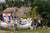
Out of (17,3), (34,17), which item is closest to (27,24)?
(34,17)

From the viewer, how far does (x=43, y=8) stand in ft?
53.9

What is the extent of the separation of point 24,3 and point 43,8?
23.6 feet

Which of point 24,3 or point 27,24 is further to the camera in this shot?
point 24,3

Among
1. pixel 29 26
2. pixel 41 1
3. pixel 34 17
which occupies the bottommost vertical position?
pixel 29 26

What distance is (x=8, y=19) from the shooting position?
40.9 feet

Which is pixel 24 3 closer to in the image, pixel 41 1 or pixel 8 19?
pixel 41 1

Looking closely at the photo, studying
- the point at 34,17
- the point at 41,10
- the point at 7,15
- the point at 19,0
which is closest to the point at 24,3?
the point at 19,0

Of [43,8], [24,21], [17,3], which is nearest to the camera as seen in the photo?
[24,21]

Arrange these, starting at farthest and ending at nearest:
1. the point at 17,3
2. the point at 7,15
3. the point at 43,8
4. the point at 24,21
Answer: the point at 17,3, the point at 43,8, the point at 24,21, the point at 7,15

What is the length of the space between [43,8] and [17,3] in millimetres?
6948

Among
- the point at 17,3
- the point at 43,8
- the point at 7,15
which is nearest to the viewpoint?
the point at 7,15

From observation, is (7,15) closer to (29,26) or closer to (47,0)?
(29,26)

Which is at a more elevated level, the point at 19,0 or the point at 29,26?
the point at 19,0

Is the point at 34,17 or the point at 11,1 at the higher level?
the point at 11,1
